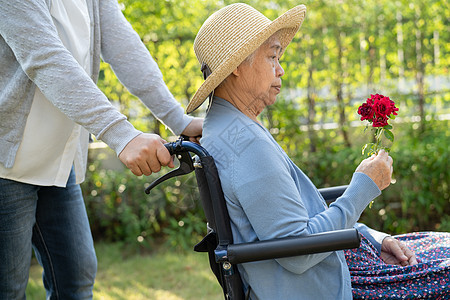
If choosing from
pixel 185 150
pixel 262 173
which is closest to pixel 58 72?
pixel 185 150

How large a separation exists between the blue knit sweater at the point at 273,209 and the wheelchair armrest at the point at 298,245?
63mm

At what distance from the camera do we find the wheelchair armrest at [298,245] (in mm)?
1476

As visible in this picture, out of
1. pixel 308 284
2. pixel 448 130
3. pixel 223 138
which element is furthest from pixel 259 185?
pixel 448 130

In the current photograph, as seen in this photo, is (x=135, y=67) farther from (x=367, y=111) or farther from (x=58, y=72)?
(x=367, y=111)

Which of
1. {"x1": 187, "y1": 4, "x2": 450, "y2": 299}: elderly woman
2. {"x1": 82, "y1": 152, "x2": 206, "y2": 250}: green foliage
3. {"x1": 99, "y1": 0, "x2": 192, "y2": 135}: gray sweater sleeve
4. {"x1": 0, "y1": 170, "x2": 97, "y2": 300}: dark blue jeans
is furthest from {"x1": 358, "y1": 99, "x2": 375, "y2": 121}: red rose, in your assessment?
{"x1": 82, "y1": 152, "x2": 206, "y2": 250}: green foliage

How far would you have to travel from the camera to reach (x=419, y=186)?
3.98 meters

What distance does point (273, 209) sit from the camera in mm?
1539

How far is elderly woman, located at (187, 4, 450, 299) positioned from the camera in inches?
61.4

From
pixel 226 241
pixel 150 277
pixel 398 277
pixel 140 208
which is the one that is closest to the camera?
pixel 226 241

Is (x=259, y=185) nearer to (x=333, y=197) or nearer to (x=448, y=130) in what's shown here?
(x=333, y=197)

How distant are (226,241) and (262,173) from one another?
240 mm

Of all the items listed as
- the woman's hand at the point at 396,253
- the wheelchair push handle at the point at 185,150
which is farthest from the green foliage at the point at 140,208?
the wheelchair push handle at the point at 185,150

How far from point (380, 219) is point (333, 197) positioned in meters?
2.23

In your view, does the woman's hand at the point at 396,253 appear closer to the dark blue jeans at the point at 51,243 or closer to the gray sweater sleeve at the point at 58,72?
the gray sweater sleeve at the point at 58,72
